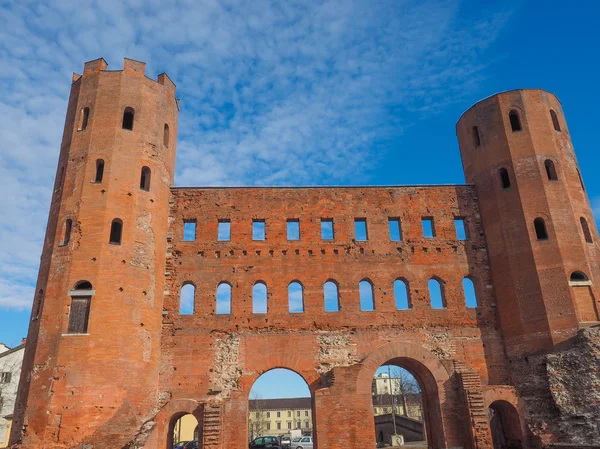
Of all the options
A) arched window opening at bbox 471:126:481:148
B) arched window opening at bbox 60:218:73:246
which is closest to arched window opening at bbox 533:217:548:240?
arched window opening at bbox 471:126:481:148

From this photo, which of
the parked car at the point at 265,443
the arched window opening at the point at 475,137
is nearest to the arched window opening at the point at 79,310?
the parked car at the point at 265,443

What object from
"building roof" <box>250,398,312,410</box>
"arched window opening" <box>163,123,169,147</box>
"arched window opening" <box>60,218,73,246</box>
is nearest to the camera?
"arched window opening" <box>60,218,73,246</box>

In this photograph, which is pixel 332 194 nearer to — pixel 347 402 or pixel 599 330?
pixel 347 402

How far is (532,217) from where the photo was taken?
66.2ft

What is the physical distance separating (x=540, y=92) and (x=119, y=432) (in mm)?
22423

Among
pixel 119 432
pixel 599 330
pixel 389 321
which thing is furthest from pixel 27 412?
pixel 599 330

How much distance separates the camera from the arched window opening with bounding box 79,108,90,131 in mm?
20547

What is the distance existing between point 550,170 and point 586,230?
9.64 feet

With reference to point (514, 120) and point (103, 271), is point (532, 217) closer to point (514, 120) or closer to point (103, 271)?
point (514, 120)

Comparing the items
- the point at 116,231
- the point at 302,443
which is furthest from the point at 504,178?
the point at 302,443

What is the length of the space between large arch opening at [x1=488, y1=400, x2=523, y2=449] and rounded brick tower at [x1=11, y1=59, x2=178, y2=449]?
1329 centimetres

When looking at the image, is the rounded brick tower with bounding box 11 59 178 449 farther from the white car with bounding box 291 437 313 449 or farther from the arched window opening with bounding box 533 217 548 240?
the white car with bounding box 291 437 313 449

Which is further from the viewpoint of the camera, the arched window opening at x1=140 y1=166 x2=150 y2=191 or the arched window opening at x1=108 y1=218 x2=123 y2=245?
the arched window opening at x1=140 y1=166 x2=150 y2=191

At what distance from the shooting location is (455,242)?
840 inches
